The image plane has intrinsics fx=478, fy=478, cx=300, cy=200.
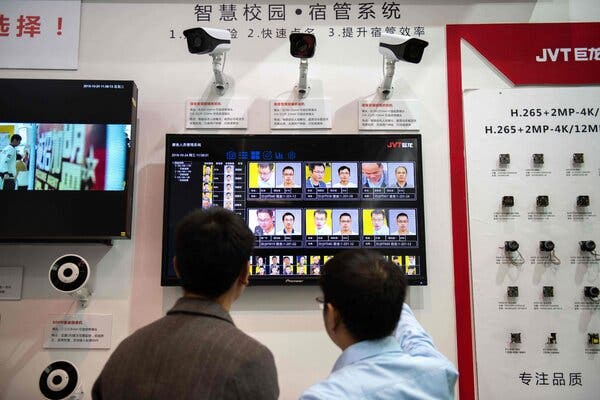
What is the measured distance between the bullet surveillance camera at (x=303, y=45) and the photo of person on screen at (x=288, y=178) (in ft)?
1.95

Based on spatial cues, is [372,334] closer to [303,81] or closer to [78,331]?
[303,81]

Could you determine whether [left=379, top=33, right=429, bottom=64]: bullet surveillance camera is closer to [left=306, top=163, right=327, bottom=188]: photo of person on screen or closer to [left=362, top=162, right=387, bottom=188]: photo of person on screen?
[left=362, top=162, right=387, bottom=188]: photo of person on screen

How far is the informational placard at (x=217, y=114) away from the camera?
2748mm

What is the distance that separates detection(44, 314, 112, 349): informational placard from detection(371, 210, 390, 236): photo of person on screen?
4.97 feet

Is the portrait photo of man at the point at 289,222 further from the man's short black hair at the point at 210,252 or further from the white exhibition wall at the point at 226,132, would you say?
the man's short black hair at the point at 210,252

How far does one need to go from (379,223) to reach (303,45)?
102 centimetres

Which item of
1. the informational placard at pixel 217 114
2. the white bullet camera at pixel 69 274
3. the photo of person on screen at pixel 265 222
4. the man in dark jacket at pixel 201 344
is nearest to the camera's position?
the man in dark jacket at pixel 201 344

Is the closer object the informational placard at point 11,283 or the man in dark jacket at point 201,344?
the man in dark jacket at point 201,344

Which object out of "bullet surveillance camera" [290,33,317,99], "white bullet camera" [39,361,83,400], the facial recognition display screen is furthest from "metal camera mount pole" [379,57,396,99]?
"white bullet camera" [39,361,83,400]

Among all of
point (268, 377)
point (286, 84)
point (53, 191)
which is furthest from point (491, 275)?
point (53, 191)

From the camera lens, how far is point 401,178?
261cm

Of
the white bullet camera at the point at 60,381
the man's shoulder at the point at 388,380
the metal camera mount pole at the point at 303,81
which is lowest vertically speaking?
the white bullet camera at the point at 60,381

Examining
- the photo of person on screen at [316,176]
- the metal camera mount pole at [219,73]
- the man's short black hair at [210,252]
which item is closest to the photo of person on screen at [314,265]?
the photo of person on screen at [316,176]

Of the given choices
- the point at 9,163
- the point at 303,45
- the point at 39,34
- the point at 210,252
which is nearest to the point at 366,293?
the point at 210,252
